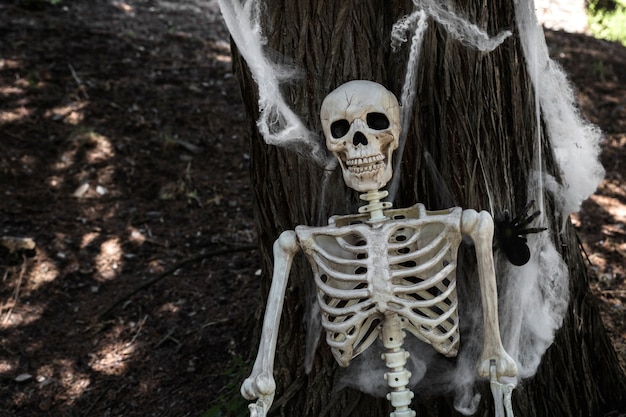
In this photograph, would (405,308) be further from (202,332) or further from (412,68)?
(202,332)

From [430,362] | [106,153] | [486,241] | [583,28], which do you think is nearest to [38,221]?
[106,153]

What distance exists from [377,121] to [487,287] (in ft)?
1.94

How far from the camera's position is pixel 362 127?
2352 mm

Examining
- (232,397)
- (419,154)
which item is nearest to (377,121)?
(419,154)

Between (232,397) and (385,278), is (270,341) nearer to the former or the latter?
(385,278)

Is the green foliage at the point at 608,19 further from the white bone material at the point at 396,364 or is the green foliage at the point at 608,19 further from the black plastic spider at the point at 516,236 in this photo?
the white bone material at the point at 396,364

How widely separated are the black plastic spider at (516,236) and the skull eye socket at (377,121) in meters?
0.54

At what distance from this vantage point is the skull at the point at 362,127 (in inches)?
93.1

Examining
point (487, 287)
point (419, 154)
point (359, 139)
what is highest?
point (359, 139)

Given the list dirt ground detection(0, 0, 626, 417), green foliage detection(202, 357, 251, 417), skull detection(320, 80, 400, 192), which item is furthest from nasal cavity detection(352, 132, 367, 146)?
dirt ground detection(0, 0, 626, 417)

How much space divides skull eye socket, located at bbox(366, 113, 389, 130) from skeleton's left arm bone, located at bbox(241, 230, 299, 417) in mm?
414

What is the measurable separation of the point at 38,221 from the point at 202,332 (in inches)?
60.9

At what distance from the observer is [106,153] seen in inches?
212

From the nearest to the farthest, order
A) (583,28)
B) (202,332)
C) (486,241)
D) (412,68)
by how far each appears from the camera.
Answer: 1. (486,241)
2. (412,68)
3. (202,332)
4. (583,28)
